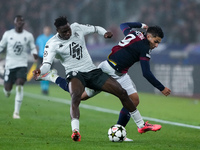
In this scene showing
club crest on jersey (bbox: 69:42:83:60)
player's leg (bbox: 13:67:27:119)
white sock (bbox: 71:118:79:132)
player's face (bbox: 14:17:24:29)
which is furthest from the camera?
player's face (bbox: 14:17:24:29)

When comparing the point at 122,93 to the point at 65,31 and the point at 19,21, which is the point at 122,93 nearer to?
the point at 65,31

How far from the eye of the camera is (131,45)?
855 cm

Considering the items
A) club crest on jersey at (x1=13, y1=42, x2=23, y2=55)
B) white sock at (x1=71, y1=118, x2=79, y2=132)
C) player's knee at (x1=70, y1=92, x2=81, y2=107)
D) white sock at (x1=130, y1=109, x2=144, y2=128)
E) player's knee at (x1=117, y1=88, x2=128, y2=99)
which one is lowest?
white sock at (x1=71, y1=118, x2=79, y2=132)

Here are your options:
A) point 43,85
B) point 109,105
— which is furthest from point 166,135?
point 43,85

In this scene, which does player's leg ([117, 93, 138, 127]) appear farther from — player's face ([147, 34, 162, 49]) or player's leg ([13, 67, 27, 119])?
player's leg ([13, 67, 27, 119])

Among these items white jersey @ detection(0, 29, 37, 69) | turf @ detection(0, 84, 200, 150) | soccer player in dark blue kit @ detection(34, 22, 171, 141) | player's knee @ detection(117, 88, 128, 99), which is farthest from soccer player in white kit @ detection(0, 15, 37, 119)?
player's knee @ detection(117, 88, 128, 99)

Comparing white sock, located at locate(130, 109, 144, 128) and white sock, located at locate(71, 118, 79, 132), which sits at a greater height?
white sock, located at locate(130, 109, 144, 128)

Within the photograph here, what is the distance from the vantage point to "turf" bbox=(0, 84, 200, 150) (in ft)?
25.5

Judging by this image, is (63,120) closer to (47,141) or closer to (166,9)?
(47,141)

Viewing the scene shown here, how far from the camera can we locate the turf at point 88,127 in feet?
25.5

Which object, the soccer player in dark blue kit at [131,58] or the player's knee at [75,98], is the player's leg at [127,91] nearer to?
the soccer player in dark blue kit at [131,58]

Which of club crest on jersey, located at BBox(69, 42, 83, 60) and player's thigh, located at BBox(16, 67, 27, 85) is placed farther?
player's thigh, located at BBox(16, 67, 27, 85)

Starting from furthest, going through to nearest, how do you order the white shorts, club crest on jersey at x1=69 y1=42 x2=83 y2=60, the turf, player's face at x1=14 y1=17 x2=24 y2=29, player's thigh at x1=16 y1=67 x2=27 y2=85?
player's face at x1=14 y1=17 x2=24 y2=29
player's thigh at x1=16 y1=67 x2=27 y2=85
the white shorts
club crest on jersey at x1=69 y1=42 x2=83 y2=60
the turf

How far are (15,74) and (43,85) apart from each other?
7536 mm
